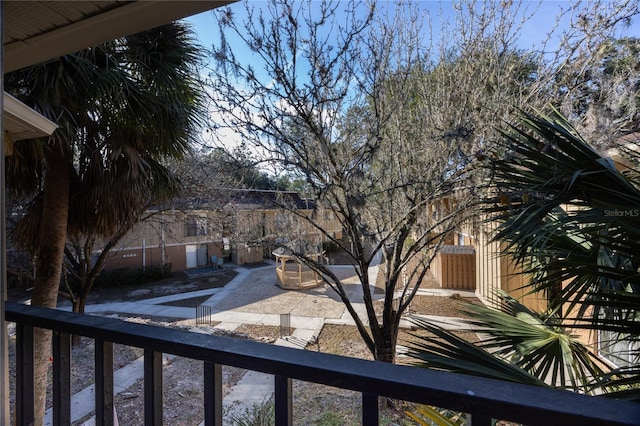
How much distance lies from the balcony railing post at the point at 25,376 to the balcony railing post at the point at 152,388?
64 cm

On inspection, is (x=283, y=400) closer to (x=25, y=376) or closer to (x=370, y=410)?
(x=370, y=410)

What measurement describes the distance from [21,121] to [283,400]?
7.62 feet

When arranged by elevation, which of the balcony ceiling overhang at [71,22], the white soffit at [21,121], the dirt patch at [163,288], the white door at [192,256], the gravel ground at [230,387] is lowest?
the dirt patch at [163,288]

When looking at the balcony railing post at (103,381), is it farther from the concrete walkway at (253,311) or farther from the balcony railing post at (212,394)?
the concrete walkway at (253,311)

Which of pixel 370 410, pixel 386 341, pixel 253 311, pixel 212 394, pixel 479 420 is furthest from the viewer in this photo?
pixel 253 311

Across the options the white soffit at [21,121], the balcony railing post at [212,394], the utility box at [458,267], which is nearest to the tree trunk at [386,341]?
the balcony railing post at [212,394]

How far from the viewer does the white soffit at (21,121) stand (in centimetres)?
174

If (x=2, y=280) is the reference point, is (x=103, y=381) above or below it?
below

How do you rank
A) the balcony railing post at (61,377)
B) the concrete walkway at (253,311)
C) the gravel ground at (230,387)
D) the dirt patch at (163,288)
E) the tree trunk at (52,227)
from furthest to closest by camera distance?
1. the dirt patch at (163,288)
2. the concrete walkway at (253,311)
3. the gravel ground at (230,387)
4. the tree trunk at (52,227)
5. the balcony railing post at (61,377)

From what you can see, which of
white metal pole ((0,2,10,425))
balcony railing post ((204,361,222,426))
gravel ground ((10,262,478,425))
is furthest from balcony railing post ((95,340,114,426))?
gravel ground ((10,262,478,425))

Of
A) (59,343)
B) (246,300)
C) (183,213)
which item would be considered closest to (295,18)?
(59,343)

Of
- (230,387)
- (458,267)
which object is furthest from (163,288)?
(458,267)

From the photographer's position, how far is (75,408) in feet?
14.8

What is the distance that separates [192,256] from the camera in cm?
1705
